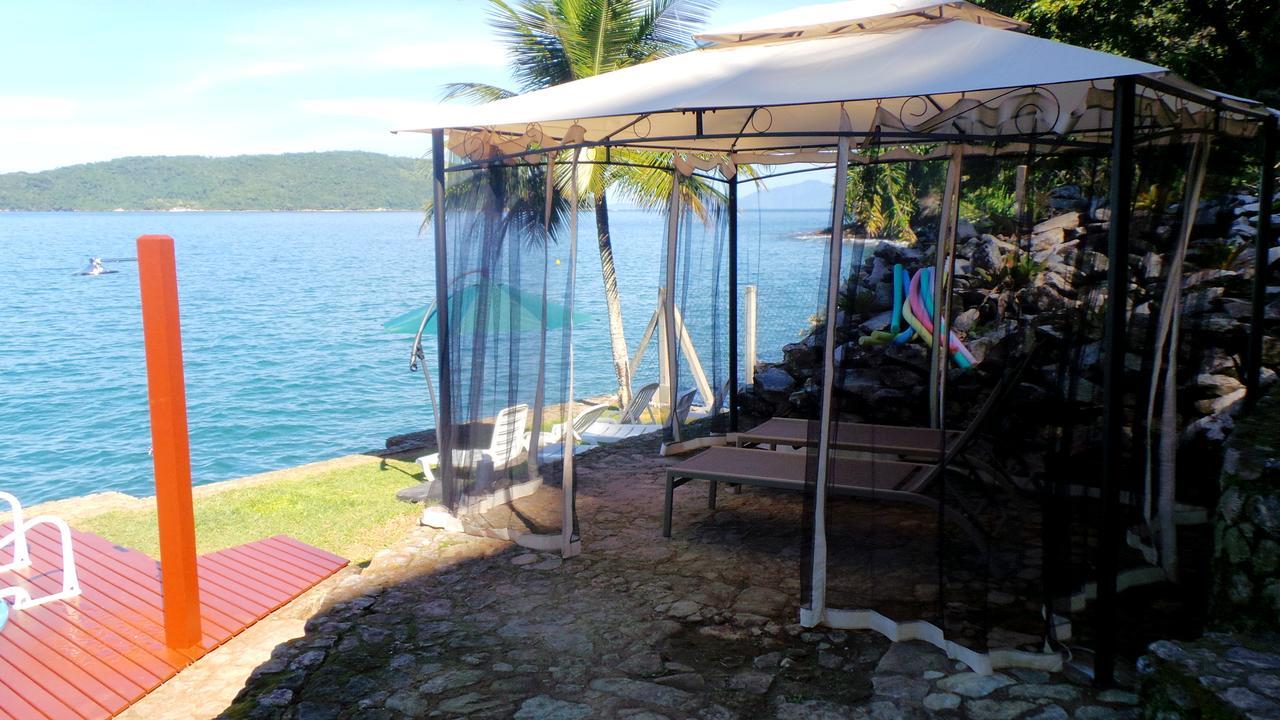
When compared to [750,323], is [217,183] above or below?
above

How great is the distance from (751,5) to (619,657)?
107 ft

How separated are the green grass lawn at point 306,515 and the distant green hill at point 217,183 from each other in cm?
8778

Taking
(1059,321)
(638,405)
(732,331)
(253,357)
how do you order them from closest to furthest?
(1059,321) < (732,331) < (638,405) < (253,357)

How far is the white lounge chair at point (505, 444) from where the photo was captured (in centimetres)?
501

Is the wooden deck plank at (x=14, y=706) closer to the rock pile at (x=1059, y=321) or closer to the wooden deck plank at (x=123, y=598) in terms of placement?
the wooden deck plank at (x=123, y=598)

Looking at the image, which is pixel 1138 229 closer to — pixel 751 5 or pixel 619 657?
pixel 619 657

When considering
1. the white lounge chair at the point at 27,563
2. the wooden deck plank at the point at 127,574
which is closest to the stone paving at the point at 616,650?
the wooden deck plank at the point at 127,574

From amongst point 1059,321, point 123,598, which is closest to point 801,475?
point 1059,321

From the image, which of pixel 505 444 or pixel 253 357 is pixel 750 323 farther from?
pixel 253 357

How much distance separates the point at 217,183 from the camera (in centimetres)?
9525

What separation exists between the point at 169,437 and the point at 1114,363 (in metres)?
3.82

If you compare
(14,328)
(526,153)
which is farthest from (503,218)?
(14,328)

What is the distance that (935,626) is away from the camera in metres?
3.46

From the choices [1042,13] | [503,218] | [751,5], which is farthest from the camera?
[751,5]
